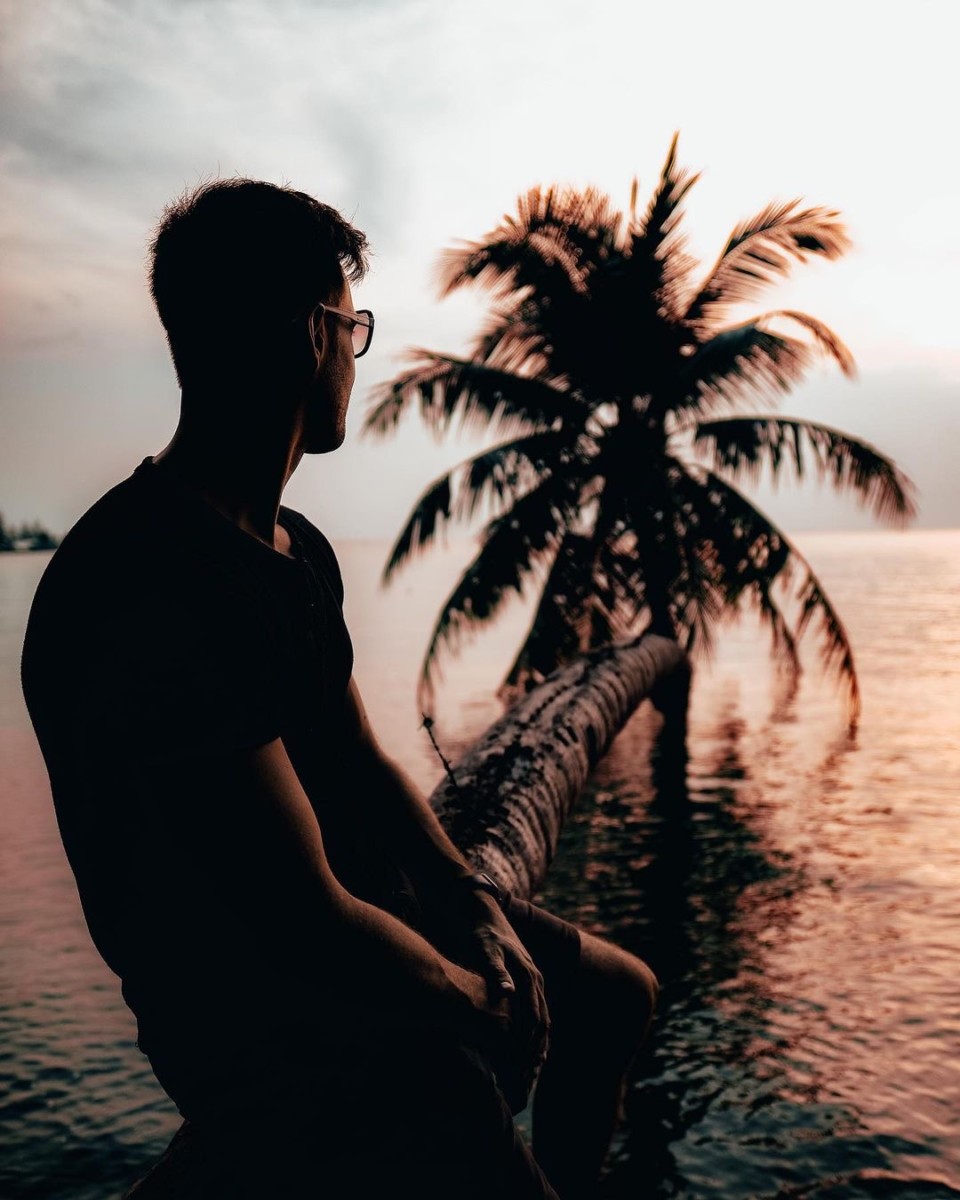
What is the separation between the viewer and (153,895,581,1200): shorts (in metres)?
1.45

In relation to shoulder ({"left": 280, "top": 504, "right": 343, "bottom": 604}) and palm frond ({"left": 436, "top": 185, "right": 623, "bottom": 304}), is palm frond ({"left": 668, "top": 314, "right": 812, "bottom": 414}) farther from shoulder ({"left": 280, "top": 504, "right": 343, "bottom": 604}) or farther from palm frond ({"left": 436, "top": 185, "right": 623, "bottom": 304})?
shoulder ({"left": 280, "top": 504, "right": 343, "bottom": 604})

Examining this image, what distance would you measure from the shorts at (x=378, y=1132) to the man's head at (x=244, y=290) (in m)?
0.91

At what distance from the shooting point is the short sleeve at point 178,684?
124 centimetres

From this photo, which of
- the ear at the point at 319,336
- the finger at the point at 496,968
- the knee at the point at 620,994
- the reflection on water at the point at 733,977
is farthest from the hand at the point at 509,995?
the reflection on water at the point at 733,977

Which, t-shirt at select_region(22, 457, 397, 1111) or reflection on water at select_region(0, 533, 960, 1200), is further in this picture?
reflection on water at select_region(0, 533, 960, 1200)

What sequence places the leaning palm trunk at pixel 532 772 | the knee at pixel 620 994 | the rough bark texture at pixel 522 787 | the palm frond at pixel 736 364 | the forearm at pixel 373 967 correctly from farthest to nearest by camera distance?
1. the palm frond at pixel 736 364
2. the leaning palm trunk at pixel 532 772
3. the knee at pixel 620 994
4. the rough bark texture at pixel 522 787
5. the forearm at pixel 373 967

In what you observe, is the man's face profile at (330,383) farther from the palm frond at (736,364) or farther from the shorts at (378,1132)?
the palm frond at (736,364)

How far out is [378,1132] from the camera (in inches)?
58.4

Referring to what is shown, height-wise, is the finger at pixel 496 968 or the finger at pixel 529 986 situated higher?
the finger at pixel 496 968

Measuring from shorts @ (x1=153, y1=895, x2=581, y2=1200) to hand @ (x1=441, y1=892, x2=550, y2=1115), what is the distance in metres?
0.13

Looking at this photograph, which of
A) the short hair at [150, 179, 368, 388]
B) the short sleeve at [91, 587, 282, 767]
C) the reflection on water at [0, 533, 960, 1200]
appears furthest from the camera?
the reflection on water at [0, 533, 960, 1200]

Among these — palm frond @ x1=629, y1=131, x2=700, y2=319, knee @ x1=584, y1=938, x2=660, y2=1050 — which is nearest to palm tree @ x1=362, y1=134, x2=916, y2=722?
palm frond @ x1=629, y1=131, x2=700, y2=319

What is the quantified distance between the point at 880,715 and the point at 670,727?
651 cm

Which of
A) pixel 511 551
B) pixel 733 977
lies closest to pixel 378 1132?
pixel 733 977
